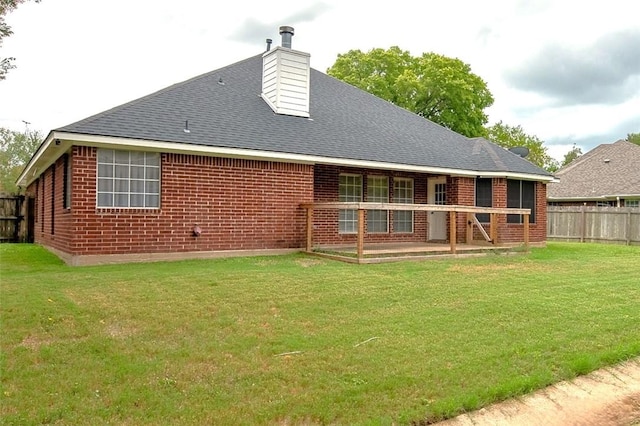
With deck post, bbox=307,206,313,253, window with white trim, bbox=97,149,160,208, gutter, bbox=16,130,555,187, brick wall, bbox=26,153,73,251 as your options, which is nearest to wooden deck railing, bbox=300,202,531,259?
deck post, bbox=307,206,313,253

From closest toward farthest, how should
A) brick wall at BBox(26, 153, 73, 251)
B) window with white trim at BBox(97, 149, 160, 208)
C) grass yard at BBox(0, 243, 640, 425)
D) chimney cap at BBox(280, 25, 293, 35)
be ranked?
grass yard at BBox(0, 243, 640, 425), window with white trim at BBox(97, 149, 160, 208), brick wall at BBox(26, 153, 73, 251), chimney cap at BBox(280, 25, 293, 35)

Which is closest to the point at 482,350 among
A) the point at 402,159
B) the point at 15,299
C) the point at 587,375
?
the point at 587,375

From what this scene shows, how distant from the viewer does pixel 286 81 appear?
15320 mm

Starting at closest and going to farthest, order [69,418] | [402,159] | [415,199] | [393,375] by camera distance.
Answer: [69,418] → [393,375] → [402,159] → [415,199]

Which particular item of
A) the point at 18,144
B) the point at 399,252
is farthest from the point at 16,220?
the point at 18,144

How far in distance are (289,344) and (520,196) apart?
14.6m

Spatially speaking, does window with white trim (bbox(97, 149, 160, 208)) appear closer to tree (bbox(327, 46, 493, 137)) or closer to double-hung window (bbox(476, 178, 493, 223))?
double-hung window (bbox(476, 178, 493, 223))

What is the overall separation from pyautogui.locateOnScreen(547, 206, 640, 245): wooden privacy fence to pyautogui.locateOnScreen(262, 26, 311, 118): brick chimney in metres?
14.4

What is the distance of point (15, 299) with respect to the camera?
21.5 feet

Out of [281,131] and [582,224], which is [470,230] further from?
[582,224]

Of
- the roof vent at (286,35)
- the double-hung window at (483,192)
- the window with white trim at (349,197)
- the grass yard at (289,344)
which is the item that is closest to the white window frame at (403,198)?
the window with white trim at (349,197)

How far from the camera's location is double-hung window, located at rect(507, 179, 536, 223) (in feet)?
57.1

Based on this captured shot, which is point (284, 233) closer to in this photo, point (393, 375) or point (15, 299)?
point (15, 299)

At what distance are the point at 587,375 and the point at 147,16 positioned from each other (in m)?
9.90
